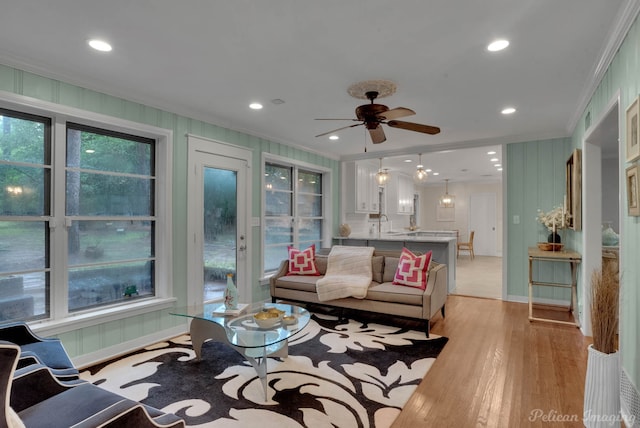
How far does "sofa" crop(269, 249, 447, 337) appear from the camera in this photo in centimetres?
370

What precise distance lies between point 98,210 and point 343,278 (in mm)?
2686

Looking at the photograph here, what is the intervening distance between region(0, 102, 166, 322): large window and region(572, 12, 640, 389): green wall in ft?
13.0

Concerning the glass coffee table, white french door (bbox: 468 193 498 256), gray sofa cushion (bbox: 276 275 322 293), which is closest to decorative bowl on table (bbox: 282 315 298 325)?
the glass coffee table

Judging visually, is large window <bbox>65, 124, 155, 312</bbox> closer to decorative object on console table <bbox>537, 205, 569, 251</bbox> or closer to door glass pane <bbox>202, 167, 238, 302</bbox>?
door glass pane <bbox>202, 167, 238, 302</bbox>

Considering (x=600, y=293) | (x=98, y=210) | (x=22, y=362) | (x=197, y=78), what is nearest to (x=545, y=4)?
(x=600, y=293)

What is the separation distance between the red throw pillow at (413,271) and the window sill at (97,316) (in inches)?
99.7

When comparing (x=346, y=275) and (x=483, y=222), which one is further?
(x=483, y=222)

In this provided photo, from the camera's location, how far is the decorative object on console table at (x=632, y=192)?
1.98 m

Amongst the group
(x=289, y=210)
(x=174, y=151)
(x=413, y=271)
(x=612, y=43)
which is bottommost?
(x=413, y=271)

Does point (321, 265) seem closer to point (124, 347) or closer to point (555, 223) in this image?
point (124, 347)

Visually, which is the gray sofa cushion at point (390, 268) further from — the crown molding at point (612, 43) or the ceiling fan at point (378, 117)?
the crown molding at point (612, 43)

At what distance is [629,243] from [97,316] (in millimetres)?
4053

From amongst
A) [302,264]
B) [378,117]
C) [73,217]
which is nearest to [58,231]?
[73,217]

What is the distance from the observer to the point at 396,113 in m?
2.86
